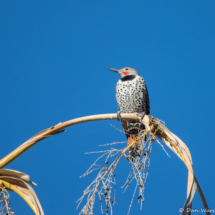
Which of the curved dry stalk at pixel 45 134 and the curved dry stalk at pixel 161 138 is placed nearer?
the curved dry stalk at pixel 161 138

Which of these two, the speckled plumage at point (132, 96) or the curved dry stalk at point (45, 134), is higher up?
the speckled plumage at point (132, 96)

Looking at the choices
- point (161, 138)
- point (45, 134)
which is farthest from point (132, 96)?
point (45, 134)

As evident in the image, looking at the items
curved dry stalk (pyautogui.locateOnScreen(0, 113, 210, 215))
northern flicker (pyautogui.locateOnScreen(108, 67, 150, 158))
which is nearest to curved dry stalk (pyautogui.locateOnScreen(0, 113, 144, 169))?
curved dry stalk (pyautogui.locateOnScreen(0, 113, 210, 215))

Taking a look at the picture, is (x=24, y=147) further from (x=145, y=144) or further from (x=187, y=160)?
(x=187, y=160)

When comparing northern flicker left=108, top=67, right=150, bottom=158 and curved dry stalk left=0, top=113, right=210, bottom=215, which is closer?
curved dry stalk left=0, top=113, right=210, bottom=215

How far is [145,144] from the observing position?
2.53 m

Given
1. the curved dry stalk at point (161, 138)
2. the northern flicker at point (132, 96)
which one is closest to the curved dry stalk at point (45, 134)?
the curved dry stalk at point (161, 138)

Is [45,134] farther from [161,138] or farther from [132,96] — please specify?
[132,96]

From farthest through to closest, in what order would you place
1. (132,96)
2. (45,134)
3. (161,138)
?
(132,96)
(161,138)
(45,134)

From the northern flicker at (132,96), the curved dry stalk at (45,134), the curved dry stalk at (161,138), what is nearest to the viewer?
the curved dry stalk at (161,138)

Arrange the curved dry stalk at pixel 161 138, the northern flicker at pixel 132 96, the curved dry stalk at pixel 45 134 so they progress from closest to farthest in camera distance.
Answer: the curved dry stalk at pixel 161 138 → the curved dry stalk at pixel 45 134 → the northern flicker at pixel 132 96

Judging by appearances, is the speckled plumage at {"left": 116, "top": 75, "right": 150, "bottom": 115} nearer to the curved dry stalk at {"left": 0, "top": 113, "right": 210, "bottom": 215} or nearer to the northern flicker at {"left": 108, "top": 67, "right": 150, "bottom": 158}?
the northern flicker at {"left": 108, "top": 67, "right": 150, "bottom": 158}

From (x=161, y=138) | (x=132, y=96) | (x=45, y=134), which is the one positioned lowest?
(x=161, y=138)

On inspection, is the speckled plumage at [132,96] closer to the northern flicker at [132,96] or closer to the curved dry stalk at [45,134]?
the northern flicker at [132,96]
